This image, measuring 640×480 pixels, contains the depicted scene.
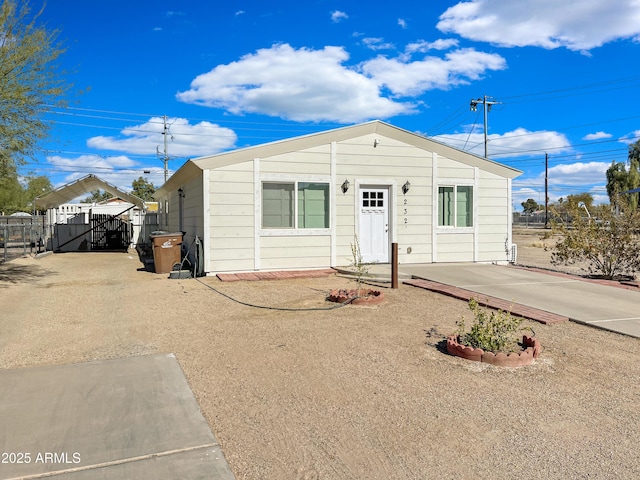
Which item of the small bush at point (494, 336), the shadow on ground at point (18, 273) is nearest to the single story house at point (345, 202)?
the shadow on ground at point (18, 273)

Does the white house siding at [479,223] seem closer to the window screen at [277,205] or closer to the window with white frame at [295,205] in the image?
the window with white frame at [295,205]

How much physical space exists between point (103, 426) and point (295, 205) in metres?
8.31

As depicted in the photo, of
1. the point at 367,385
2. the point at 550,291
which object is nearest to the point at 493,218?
the point at 550,291

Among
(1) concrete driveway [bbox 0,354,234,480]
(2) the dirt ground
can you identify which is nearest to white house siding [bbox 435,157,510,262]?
(2) the dirt ground

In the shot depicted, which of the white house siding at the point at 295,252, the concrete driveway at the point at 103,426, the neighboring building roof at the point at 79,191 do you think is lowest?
the concrete driveway at the point at 103,426

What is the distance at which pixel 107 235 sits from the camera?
22.4 meters

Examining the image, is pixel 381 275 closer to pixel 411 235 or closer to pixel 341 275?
pixel 341 275

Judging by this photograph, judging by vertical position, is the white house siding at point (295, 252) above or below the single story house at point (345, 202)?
below

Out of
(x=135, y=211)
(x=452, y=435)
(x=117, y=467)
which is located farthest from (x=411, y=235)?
(x=135, y=211)

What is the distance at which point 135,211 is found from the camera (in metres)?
24.1

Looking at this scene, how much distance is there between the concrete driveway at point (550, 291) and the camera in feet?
21.1

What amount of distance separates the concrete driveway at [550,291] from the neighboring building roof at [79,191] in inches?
561

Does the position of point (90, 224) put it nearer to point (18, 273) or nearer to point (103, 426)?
point (18, 273)

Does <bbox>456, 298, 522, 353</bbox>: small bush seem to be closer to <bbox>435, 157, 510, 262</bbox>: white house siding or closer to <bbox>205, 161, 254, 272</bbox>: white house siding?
<bbox>205, 161, 254, 272</bbox>: white house siding
